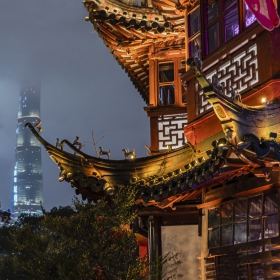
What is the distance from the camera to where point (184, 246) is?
12.4 meters

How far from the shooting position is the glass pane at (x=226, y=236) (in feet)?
33.2

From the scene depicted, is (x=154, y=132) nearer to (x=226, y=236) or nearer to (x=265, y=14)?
(x=226, y=236)

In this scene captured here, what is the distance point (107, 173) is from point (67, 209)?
36.2 meters

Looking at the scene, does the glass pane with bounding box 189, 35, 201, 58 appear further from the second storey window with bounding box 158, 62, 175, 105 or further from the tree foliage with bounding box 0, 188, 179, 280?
Result: the tree foliage with bounding box 0, 188, 179, 280

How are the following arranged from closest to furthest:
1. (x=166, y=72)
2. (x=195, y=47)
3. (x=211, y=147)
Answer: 1. (x=211, y=147)
2. (x=195, y=47)
3. (x=166, y=72)

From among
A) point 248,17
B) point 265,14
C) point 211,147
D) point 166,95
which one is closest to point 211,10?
point 248,17

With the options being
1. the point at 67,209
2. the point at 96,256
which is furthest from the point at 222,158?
the point at 67,209

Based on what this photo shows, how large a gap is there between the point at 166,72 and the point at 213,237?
5761 mm

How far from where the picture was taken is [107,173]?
38.9 ft

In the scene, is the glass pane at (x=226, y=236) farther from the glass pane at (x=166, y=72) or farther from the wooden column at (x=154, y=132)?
the glass pane at (x=166, y=72)

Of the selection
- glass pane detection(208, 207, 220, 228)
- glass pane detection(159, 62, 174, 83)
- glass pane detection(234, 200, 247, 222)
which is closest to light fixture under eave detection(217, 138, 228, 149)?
glass pane detection(234, 200, 247, 222)

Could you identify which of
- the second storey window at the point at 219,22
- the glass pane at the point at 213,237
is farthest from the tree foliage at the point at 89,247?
the second storey window at the point at 219,22

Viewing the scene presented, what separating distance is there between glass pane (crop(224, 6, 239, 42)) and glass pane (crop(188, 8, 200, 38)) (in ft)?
3.77

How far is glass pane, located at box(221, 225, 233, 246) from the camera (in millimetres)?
10133
